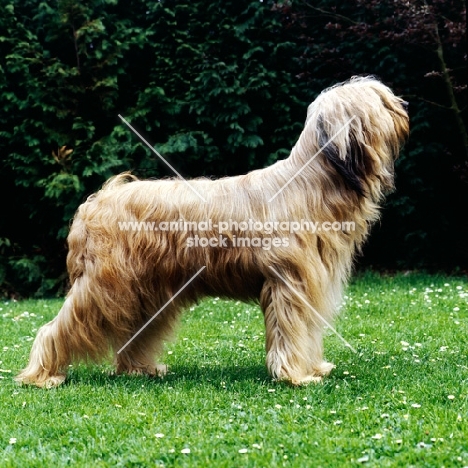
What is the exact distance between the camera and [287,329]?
4512mm

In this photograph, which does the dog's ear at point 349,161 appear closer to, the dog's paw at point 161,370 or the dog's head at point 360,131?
the dog's head at point 360,131

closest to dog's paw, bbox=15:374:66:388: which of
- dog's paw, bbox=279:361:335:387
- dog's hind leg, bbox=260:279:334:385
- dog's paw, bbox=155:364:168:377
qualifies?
dog's paw, bbox=155:364:168:377

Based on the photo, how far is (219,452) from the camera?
3.39 meters

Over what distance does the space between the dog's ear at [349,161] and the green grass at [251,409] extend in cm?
138

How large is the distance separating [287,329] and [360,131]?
1.43 m

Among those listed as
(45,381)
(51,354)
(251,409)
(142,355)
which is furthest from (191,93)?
(251,409)

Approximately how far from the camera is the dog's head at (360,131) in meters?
4.41

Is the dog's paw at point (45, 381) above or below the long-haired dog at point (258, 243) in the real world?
below

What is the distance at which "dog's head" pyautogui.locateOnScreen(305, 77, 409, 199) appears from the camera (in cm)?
441

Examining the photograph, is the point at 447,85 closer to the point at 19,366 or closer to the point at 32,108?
the point at 32,108

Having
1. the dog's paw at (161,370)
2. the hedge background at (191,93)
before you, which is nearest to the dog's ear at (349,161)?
the dog's paw at (161,370)

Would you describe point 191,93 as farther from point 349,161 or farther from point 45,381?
point 45,381

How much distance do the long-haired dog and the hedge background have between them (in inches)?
187
